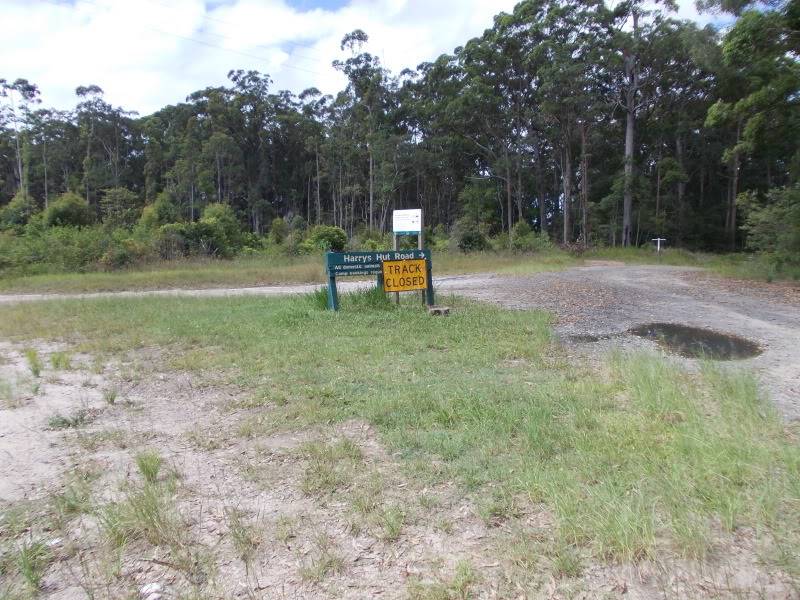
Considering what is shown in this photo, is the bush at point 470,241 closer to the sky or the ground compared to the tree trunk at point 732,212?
closer to the ground

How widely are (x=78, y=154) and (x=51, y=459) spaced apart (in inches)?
2646

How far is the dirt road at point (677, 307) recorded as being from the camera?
621 cm

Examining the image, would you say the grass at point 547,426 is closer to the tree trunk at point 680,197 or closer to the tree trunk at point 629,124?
the tree trunk at point 629,124

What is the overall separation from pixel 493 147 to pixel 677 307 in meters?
35.9

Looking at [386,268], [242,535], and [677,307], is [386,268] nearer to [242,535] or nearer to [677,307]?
[677,307]

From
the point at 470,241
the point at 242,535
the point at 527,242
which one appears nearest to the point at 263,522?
the point at 242,535

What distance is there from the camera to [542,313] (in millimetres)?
9773

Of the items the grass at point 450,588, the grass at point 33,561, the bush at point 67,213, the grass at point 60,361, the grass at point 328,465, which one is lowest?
the grass at point 33,561

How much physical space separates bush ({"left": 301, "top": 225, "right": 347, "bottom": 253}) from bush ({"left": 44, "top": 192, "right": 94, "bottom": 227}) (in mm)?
17843

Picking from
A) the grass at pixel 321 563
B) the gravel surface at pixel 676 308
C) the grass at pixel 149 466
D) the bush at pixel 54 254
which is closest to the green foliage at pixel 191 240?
the bush at pixel 54 254

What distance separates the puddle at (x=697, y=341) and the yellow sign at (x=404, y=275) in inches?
153

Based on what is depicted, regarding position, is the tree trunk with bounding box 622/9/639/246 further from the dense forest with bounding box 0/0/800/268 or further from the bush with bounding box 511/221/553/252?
the bush with bounding box 511/221/553/252

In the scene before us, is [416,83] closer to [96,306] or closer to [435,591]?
[96,306]

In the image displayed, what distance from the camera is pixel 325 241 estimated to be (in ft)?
106
